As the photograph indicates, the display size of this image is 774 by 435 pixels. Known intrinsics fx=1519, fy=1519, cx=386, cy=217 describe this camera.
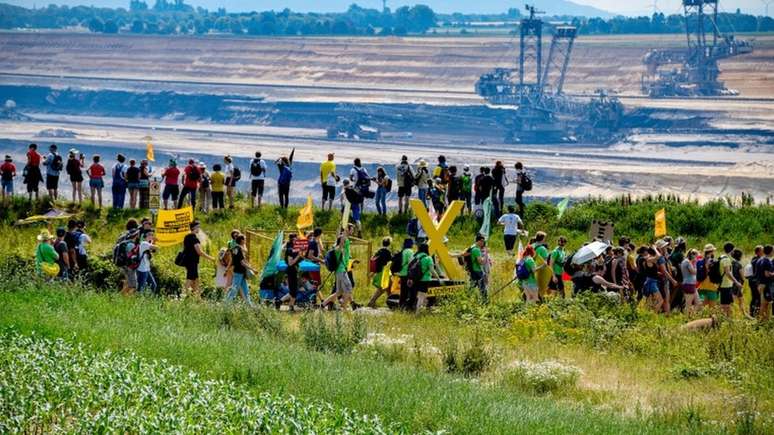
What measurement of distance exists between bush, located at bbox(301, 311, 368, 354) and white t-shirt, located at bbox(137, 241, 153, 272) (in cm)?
306

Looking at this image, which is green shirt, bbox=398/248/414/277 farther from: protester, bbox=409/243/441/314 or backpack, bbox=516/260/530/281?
backpack, bbox=516/260/530/281

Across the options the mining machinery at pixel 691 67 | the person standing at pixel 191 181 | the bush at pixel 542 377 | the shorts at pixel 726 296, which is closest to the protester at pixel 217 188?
the person standing at pixel 191 181

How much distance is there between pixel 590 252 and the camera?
68.0 ft

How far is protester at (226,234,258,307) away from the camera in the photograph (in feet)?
66.7

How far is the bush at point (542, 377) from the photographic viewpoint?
53.5 feet

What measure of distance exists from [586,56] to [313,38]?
40.2 m

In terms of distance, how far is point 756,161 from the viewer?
91.9m

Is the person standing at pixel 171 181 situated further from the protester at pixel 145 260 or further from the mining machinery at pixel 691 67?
the mining machinery at pixel 691 67

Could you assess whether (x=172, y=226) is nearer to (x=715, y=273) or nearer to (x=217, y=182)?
(x=217, y=182)

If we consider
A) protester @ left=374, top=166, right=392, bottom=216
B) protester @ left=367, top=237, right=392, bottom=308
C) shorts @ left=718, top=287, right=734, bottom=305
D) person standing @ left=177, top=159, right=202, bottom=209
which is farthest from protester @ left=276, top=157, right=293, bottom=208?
shorts @ left=718, top=287, right=734, bottom=305

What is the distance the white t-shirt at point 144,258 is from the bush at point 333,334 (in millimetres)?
3059

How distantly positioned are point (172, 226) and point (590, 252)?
20.5ft

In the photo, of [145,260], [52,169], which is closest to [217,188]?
[52,169]

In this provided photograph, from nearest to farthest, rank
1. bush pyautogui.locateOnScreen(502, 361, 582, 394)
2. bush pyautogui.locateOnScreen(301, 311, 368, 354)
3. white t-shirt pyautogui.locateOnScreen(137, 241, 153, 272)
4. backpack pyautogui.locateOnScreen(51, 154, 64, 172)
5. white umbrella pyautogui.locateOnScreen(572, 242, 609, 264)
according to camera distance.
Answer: bush pyautogui.locateOnScreen(502, 361, 582, 394)
bush pyautogui.locateOnScreen(301, 311, 368, 354)
white t-shirt pyautogui.locateOnScreen(137, 241, 153, 272)
white umbrella pyautogui.locateOnScreen(572, 242, 609, 264)
backpack pyautogui.locateOnScreen(51, 154, 64, 172)
